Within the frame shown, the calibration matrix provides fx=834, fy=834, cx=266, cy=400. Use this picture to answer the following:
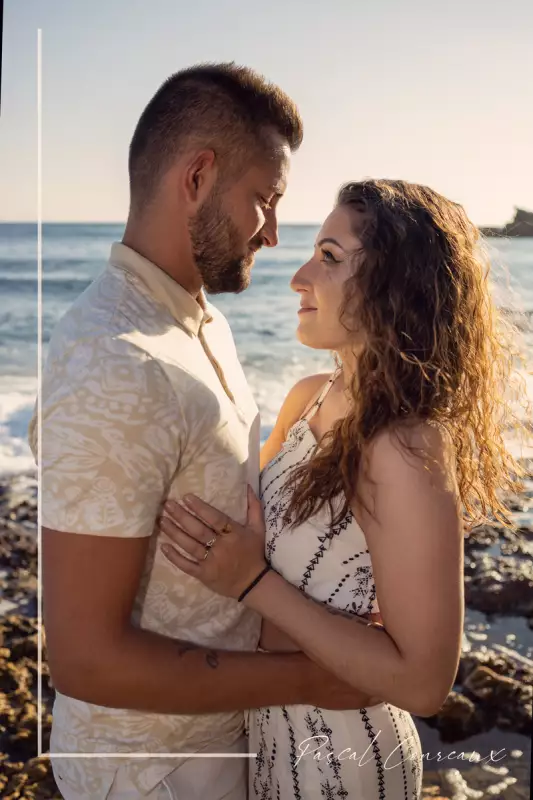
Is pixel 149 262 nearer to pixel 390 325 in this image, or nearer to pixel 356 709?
pixel 390 325

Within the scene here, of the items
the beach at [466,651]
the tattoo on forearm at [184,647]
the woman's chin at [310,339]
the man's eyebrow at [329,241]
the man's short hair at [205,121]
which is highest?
the man's short hair at [205,121]

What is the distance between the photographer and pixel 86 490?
5.20ft

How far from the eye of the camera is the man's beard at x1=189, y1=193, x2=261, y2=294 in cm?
200

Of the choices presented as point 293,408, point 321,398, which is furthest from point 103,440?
point 293,408

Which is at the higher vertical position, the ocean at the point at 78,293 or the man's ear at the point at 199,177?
the man's ear at the point at 199,177

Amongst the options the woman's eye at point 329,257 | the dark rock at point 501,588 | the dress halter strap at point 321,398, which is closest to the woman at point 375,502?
the woman's eye at point 329,257

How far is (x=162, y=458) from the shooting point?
1635 millimetres

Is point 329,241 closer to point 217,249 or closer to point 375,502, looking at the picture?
point 217,249

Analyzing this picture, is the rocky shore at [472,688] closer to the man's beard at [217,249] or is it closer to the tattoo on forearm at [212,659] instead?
the tattoo on forearm at [212,659]

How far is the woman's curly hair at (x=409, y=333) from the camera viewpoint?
1950mm

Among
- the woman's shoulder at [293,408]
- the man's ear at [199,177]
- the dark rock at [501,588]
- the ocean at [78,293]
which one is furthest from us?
the ocean at [78,293]

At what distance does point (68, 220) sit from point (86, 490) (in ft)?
63.5

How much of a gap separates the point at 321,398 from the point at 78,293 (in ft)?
49.8

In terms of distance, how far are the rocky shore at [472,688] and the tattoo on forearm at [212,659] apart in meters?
2.44
